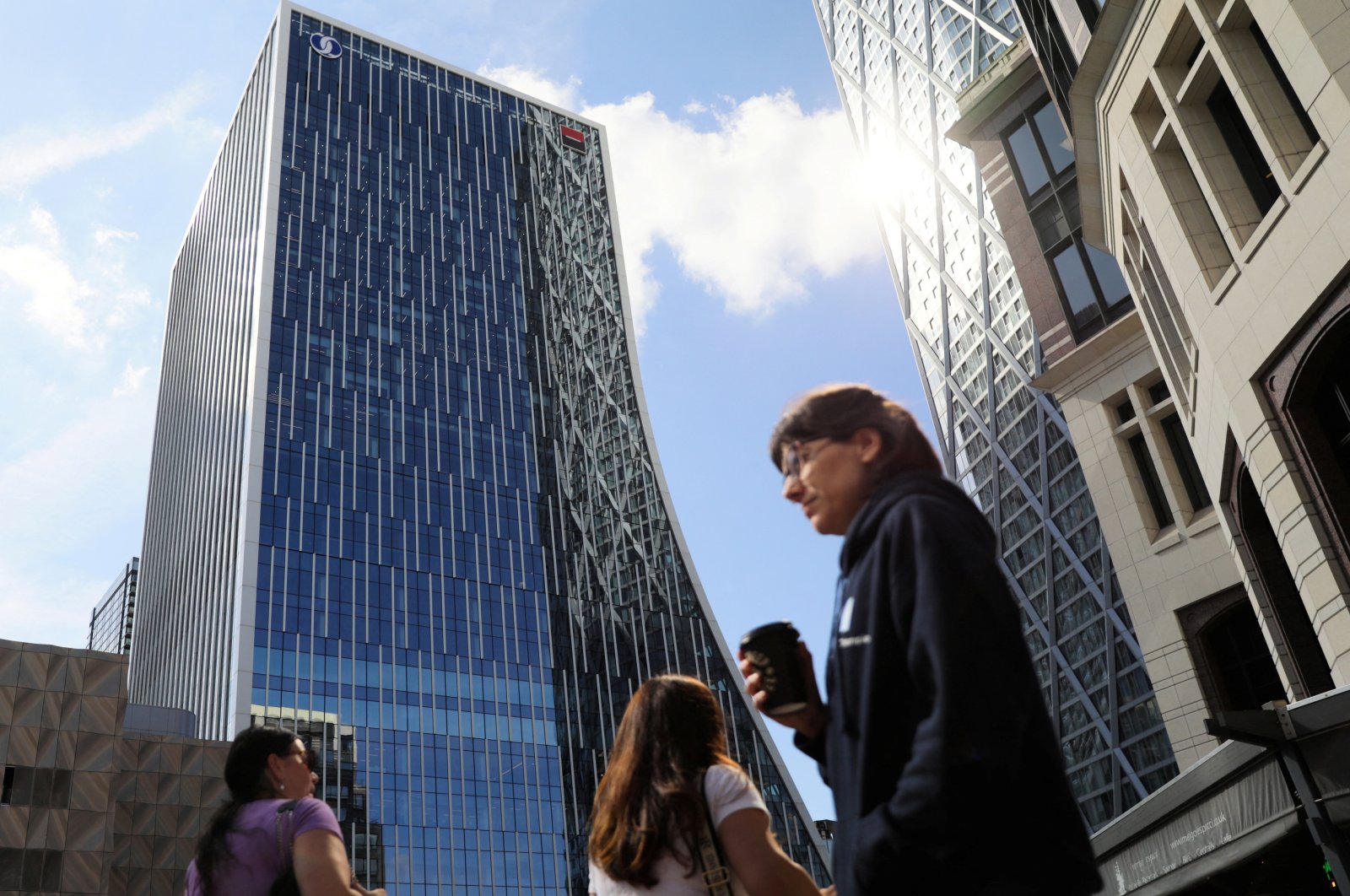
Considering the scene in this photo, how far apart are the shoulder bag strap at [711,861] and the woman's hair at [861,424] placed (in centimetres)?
118

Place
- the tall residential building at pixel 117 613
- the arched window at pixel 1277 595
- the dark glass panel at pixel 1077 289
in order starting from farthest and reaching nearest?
the tall residential building at pixel 117 613, the dark glass panel at pixel 1077 289, the arched window at pixel 1277 595

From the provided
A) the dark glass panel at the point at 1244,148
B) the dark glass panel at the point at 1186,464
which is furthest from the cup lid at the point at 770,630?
the dark glass panel at the point at 1186,464

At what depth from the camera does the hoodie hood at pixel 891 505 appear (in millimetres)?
2311

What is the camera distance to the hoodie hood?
2.31 meters

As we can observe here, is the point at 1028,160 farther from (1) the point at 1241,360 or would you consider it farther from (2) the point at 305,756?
(2) the point at 305,756

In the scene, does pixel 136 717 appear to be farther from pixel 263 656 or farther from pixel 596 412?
pixel 596 412

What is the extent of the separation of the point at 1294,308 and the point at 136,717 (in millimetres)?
60890

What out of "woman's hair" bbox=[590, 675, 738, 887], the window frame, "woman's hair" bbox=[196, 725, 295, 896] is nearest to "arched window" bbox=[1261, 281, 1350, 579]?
"woman's hair" bbox=[590, 675, 738, 887]

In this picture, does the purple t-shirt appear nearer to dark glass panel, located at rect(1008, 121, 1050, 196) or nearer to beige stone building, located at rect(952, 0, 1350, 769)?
beige stone building, located at rect(952, 0, 1350, 769)

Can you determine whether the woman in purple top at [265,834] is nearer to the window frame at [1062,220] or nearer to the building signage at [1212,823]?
the building signage at [1212,823]

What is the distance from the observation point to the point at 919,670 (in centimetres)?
213

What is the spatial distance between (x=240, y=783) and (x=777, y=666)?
2.62 m

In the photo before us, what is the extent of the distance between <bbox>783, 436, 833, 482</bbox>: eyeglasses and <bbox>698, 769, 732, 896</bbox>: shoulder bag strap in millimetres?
1089

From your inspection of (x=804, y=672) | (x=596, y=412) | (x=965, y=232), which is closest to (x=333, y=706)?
(x=596, y=412)
